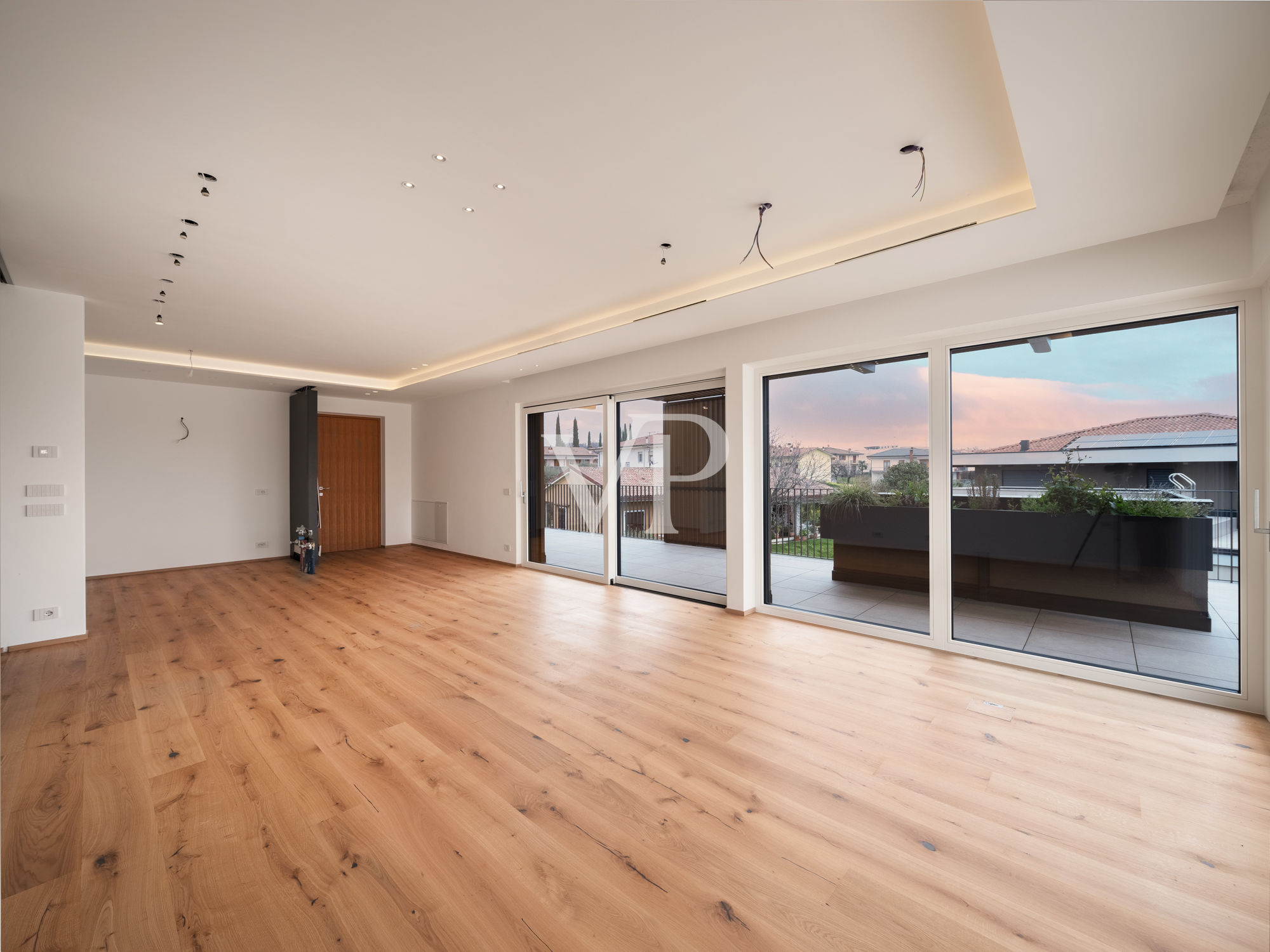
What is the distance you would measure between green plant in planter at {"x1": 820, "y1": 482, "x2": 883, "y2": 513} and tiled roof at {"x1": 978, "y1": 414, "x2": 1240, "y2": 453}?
0.98 metres

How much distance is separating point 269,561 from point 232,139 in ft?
23.5

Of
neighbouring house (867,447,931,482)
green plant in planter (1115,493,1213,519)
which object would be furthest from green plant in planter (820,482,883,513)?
green plant in planter (1115,493,1213,519)

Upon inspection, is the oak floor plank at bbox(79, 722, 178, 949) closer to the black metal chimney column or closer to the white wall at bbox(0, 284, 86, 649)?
the white wall at bbox(0, 284, 86, 649)

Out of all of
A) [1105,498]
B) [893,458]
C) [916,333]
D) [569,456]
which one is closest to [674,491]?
[569,456]

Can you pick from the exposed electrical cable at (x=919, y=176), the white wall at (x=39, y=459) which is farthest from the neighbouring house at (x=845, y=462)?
the white wall at (x=39, y=459)

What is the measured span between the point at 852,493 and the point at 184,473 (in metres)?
8.38

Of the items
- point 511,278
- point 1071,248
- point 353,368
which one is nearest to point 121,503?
point 353,368

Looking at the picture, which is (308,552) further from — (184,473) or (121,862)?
(121,862)

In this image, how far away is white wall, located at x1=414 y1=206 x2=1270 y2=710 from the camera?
2.75 m

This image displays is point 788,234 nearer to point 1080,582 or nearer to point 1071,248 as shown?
point 1071,248

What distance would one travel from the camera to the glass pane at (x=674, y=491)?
5.10m

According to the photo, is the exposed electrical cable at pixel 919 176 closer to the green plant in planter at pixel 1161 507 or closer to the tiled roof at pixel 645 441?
the green plant in planter at pixel 1161 507

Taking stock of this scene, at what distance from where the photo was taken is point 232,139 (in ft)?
7.29

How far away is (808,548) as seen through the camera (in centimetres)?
457
